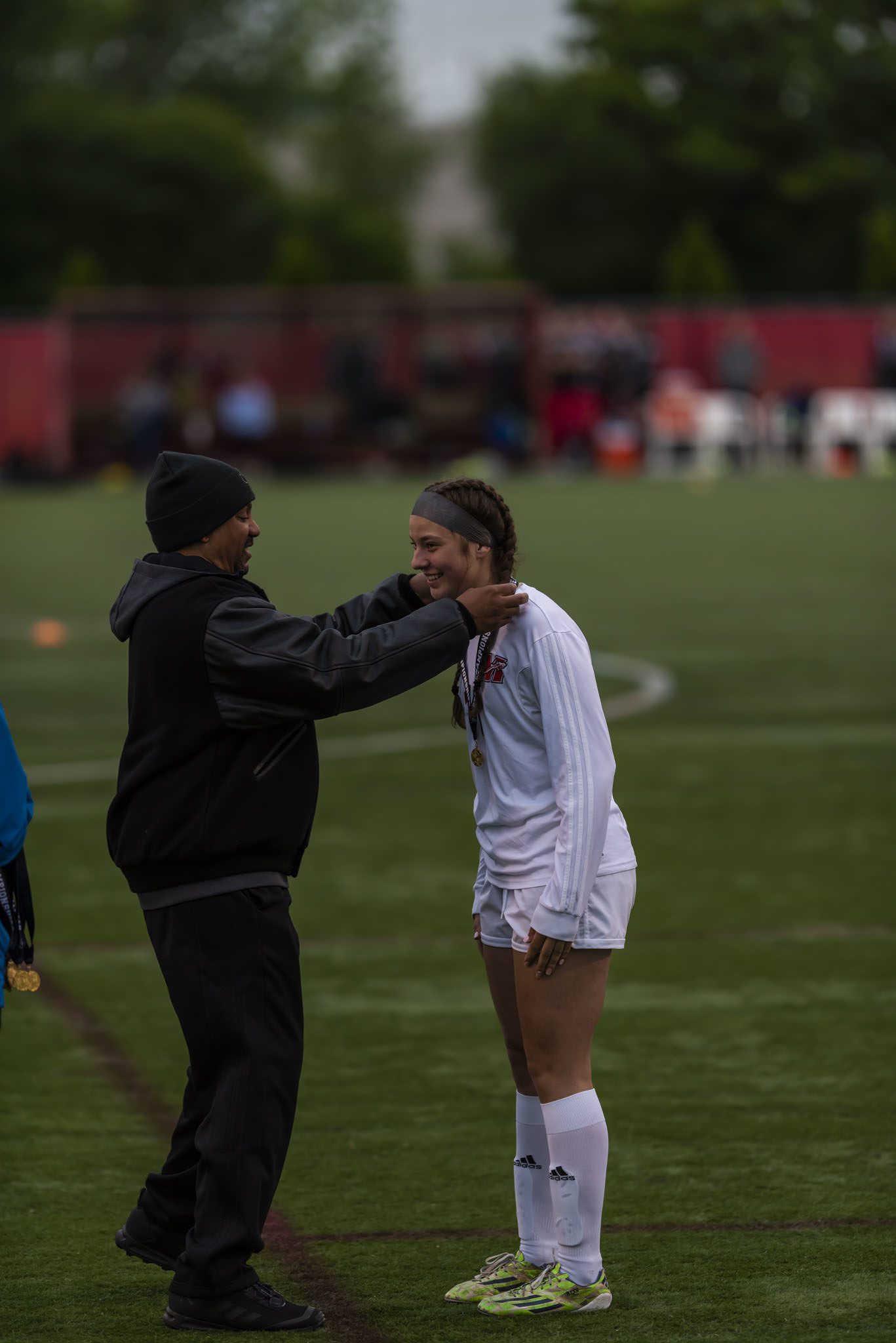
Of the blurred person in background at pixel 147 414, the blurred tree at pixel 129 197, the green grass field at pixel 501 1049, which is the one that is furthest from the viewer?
the blurred tree at pixel 129 197

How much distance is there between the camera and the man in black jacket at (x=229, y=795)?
4516 mm

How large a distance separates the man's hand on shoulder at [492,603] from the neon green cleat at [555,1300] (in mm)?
1404

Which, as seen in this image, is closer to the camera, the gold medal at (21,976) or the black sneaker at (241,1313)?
the black sneaker at (241,1313)

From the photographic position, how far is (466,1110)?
255 inches

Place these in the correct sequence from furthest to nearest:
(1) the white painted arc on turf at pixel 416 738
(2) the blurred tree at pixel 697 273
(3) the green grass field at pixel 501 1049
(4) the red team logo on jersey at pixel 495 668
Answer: (2) the blurred tree at pixel 697 273 < (1) the white painted arc on turf at pixel 416 738 < (3) the green grass field at pixel 501 1049 < (4) the red team logo on jersey at pixel 495 668

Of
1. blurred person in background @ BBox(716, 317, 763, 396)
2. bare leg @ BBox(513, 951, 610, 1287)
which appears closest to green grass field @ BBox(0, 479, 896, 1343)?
bare leg @ BBox(513, 951, 610, 1287)

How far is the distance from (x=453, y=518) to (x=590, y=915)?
2.84ft

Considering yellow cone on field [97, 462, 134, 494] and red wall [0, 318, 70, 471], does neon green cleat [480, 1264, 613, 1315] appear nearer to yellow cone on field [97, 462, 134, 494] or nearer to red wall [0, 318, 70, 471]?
yellow cone on field [97, 462, 134, 494]

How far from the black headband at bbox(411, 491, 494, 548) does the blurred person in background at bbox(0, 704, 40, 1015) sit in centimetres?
98

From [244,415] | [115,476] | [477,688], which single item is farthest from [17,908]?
[244,415]

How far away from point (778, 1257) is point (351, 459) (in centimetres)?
4173

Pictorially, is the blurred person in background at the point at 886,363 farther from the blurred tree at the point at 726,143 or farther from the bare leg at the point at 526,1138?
the bare leg at the point at 526,1138

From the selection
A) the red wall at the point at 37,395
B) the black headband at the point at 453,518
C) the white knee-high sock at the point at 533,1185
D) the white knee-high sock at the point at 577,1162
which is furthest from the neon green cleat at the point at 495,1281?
the red wall at the point at 37,395

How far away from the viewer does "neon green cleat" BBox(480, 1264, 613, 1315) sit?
189 inches
